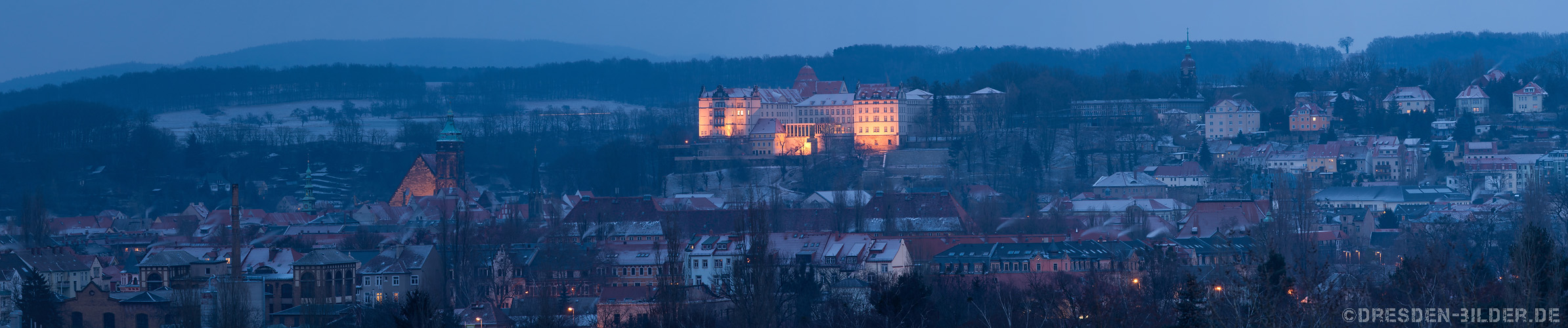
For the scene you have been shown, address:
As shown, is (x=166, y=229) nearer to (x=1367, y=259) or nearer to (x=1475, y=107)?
Answer: (x=1367, y=259)

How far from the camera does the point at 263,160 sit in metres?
108

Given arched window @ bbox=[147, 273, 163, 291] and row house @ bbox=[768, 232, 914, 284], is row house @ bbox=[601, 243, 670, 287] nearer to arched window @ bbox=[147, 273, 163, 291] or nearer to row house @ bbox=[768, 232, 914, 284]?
row house @ bbox=[768, 232, 914, 284]

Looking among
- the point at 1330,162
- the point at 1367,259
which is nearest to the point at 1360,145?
the point at 1330,162

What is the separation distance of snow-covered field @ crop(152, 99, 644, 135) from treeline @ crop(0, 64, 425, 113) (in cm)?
157

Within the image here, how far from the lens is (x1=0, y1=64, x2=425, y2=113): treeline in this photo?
464ft

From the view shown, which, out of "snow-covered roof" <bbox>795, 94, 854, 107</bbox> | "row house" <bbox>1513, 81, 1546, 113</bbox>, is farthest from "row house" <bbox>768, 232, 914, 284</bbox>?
"row house" <bbox>1513, 81, 1546, 113</bbox>

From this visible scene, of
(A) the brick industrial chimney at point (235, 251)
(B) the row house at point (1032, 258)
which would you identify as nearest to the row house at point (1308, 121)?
(B) the row house at point (1032, 258)

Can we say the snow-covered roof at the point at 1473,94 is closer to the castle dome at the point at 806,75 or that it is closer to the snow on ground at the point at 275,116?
the castle dome at the point at 806,75

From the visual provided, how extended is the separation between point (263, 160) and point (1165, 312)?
87489mm

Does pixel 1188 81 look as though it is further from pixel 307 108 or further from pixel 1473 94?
pixel 307 108

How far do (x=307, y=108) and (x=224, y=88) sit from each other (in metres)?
8.79

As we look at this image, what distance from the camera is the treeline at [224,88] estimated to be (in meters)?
142

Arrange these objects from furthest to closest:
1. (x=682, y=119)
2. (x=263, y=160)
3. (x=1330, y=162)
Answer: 1. (x=682, y=119)
2. (x=263, y=160)
3. (x=1330, y=162)

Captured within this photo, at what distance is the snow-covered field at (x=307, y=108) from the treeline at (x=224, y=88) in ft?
5.14
